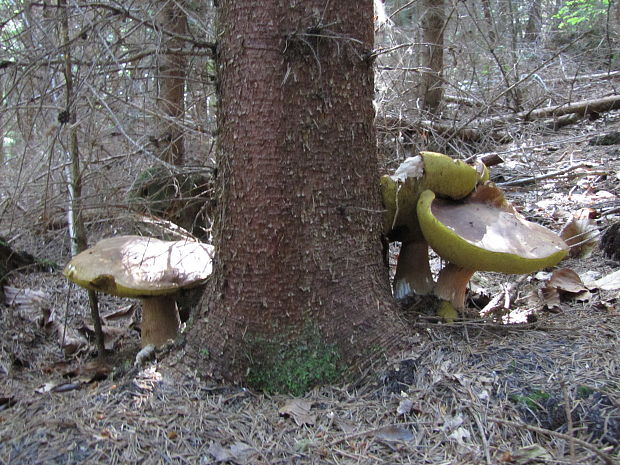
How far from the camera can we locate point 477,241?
2.09m

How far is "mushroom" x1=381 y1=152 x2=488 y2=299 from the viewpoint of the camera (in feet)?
7.44

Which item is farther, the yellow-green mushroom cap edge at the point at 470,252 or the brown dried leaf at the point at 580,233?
the brown dried leaf at the point at 580,233

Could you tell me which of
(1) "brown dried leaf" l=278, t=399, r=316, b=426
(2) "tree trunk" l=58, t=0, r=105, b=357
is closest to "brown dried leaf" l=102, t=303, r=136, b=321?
(2) "tree trunk" l=58, t=0, r=105, b=357

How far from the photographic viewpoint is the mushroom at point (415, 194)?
2268mm

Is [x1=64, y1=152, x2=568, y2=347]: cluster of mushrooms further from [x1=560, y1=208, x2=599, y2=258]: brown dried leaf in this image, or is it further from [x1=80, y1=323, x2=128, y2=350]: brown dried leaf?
[x1=560, y1=208, x2=599, y2=258]: brown dried leaf

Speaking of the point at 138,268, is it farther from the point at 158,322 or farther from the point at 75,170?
the point at 75,170

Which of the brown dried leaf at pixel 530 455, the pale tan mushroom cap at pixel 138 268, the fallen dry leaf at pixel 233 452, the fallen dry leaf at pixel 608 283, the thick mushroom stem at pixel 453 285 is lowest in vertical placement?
the fallen dry leaf at pixel 233 452

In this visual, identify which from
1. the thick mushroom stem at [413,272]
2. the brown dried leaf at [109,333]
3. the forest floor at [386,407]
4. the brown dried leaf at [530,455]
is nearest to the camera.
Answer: the brown dried leaf at [530,455]

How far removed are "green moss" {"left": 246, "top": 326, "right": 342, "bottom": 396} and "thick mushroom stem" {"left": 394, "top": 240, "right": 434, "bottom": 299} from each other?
696 millimetres

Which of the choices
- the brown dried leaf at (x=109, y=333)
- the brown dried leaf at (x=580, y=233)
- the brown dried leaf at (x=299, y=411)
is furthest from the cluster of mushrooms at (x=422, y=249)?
the brown dried leaf at (x=580, y=233)

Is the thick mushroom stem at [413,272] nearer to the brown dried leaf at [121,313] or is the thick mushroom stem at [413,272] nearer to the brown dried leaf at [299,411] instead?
the brown dried leaf at [299,411]

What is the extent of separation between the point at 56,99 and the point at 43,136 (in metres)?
0.30

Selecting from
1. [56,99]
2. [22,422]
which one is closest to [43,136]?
[56,99]

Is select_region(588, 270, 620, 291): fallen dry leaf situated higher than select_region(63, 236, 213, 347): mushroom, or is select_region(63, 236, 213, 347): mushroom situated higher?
select_region(63, 236, 213, 347): mushroom
